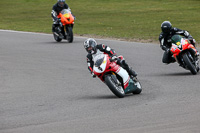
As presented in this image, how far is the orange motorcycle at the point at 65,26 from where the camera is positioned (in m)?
23.0

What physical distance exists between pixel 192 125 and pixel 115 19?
28507 mm

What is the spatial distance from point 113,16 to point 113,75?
27.3m

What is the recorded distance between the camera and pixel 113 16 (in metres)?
38.1

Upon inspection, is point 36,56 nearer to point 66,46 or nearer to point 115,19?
point 66,46

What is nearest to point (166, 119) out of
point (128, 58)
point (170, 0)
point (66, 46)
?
point (128, 58)

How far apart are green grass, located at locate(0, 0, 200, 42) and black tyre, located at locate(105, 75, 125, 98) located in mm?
13377

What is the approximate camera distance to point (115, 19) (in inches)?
1415

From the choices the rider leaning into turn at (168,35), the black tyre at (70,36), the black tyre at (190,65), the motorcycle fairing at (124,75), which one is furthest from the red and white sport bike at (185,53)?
the black tyre at (70,36)

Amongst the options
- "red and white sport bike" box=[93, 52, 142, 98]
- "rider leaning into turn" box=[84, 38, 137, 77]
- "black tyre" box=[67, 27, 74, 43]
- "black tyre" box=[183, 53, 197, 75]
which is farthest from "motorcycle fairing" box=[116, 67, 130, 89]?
"black tyre" box=[67, 27, 74, 43]

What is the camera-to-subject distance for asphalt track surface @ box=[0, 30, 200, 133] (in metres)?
8.12

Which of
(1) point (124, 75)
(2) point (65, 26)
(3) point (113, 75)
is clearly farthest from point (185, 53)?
(2) point (65, 26)

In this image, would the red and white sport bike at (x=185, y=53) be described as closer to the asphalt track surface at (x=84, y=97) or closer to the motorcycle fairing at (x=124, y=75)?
the asphalt track surface at (x=84, y=97)

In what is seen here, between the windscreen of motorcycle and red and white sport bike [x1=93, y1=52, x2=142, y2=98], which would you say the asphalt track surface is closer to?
red and white sport bike [x1=93, y1=52, x2=142, y2=98]

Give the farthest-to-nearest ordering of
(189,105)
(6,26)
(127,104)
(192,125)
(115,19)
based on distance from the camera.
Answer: (115,19) → (6,26) → (127,104) → (189,105) → (192,125)
